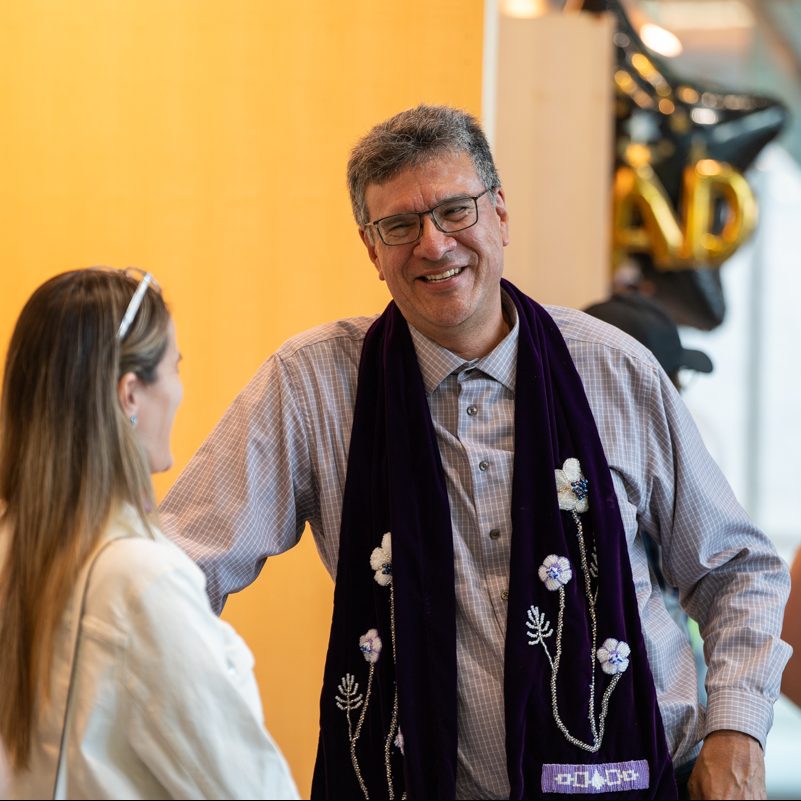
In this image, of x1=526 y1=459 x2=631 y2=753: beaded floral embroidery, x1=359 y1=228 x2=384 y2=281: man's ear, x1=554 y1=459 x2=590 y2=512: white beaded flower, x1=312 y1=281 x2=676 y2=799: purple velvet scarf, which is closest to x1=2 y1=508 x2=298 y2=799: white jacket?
x1=312 y1=281 x2=676 y2=799: purple velvet scarf

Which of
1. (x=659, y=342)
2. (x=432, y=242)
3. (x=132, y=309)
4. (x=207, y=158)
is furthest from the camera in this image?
(x=659, y=342)

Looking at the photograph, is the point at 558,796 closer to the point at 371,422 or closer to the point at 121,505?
the point at 371,422

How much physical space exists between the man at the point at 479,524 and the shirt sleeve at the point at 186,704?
479 mm

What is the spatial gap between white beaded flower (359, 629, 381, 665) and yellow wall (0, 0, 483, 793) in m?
0.87

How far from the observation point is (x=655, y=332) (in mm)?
2926

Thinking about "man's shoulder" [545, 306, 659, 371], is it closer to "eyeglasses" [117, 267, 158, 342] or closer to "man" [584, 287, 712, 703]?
"man" [584, 287, 712, 703]

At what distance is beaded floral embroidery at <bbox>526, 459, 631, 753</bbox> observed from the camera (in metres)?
1.91

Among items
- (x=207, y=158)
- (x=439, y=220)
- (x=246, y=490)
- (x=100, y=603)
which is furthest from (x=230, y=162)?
(x=100, y=603)

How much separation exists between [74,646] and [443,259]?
0.92 m

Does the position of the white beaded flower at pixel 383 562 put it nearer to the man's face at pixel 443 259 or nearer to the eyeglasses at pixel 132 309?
the man's face at pixel 443 259

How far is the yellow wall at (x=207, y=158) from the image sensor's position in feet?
8.91

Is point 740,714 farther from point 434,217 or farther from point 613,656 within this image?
point 434,217

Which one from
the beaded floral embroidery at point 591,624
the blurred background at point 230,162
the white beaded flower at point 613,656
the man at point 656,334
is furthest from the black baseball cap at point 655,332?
the white beaded flower at point 613,656

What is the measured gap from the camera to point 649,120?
15.1 ft
